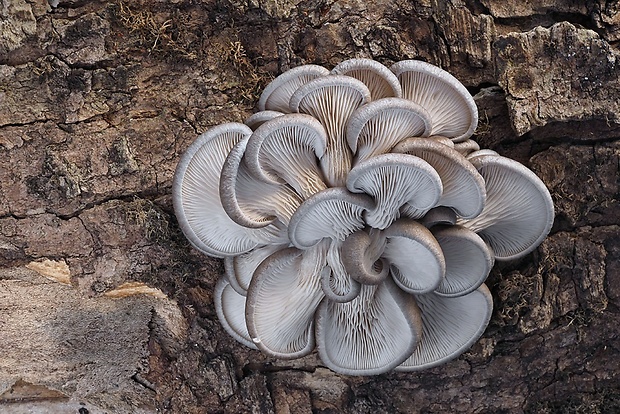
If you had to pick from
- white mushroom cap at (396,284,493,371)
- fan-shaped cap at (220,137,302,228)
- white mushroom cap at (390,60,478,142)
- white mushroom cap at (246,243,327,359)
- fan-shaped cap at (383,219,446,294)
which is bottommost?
white mushroom cap at (396,284,493,371)

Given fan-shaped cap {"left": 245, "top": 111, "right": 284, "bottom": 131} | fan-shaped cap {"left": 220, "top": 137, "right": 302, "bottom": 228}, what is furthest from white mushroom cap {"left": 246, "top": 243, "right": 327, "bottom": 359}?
fan-shaped cap {"left": 245, "top": 111, "right": 284, "bottom": 131}

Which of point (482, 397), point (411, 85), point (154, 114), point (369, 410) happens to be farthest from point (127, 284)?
point (482, 397)

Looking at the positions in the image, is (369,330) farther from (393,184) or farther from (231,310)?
(393,184)

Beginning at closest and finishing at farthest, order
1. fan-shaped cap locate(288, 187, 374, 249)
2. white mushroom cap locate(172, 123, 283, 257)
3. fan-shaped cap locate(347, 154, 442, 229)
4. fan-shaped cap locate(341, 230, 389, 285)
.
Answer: fan-shaped cap locate(347, 154, 442, 229) → fan-shaped cap locate(288, 187, 374, 249) → fan-shaped cap locate(341, 230, 389, 285) → white mushroom cap locate(172, 123, 283, 257)

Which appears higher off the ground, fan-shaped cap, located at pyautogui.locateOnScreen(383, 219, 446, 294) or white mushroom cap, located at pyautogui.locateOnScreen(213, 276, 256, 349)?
fan-shaped cap, located at pyautogui.locateOnScreen(383, 219, 446, 294)

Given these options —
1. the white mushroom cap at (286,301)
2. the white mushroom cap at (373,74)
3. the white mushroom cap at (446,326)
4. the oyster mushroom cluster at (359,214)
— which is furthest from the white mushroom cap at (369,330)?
the white mushroom cap at (373,74)

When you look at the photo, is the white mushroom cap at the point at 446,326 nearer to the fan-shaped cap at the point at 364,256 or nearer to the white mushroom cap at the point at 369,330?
the white mushroom cap at the point at 369,330

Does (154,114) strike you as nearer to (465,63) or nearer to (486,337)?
(465,63)

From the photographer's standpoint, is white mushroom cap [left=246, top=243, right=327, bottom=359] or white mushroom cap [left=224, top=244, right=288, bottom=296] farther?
white mushroom cap [left=224, top=244, right=288, bottom=296]

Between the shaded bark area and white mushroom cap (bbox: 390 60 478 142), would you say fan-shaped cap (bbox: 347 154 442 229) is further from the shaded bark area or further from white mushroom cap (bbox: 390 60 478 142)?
the shaded bark area
